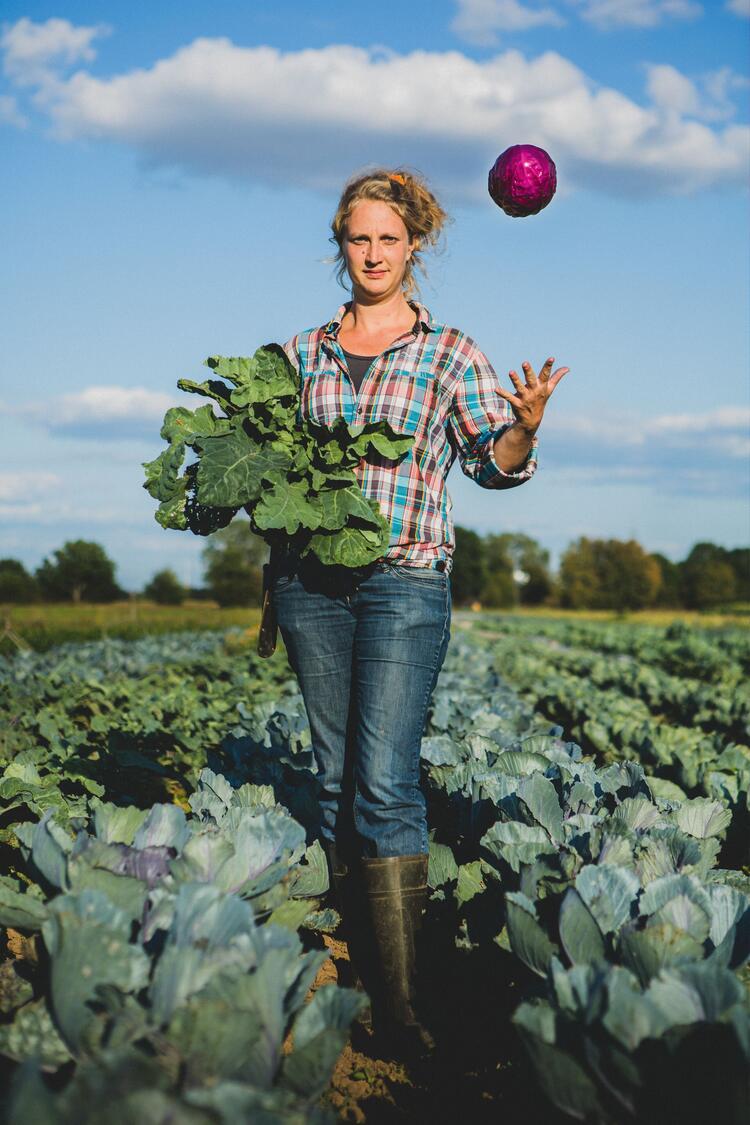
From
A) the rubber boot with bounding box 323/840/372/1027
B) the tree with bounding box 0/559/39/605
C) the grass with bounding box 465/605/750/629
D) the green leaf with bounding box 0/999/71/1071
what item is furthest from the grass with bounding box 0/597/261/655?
the grass with bounding box 465/605/750/629

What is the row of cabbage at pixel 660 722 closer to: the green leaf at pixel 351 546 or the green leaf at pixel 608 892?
the green leaf at pixel 608 892

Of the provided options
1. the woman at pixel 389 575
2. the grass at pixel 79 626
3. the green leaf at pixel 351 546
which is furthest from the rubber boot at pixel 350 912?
the grass at pixel 79 626

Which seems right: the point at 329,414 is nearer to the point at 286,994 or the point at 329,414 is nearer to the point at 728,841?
the point at 286,994

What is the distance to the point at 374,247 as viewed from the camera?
2.98 m

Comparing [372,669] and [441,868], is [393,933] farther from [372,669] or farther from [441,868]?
[372,669]

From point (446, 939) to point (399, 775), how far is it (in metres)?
0.76

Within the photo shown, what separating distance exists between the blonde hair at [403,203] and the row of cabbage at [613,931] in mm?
1778

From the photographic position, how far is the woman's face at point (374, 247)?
2.99 m

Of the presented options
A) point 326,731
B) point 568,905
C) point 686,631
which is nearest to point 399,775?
point 326,731

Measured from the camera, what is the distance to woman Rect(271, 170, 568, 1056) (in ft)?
9.14

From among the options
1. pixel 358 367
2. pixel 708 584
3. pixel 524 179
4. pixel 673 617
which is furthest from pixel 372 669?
pixel 708 584

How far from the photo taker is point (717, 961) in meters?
2.10

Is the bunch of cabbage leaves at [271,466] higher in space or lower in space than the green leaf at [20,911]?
higher

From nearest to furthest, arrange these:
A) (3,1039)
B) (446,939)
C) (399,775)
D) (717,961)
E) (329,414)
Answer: (3,1039) < (717,961) < (399,775) < (329,414) < (446,939)
